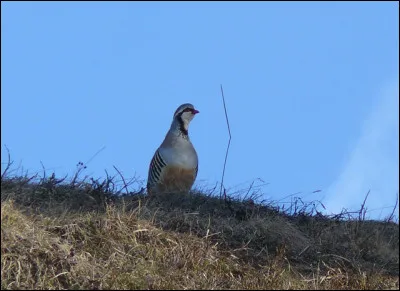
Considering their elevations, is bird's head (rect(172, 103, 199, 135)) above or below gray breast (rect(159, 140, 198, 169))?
above

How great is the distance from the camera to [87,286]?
5.30 metres

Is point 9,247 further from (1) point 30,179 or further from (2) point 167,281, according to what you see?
(1) point 30,179

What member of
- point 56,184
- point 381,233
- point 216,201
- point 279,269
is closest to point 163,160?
point 216,201

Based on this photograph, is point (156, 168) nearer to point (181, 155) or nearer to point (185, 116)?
point (181, 155)

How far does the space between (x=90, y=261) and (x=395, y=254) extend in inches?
→ 94.1

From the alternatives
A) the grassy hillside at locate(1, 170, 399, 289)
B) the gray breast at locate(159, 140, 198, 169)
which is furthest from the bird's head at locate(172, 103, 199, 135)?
the grassy hillside at locate(1, 170, 399, 289)

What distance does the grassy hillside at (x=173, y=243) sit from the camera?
17.8ft

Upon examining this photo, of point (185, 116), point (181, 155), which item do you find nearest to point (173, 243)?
point (181, 155)

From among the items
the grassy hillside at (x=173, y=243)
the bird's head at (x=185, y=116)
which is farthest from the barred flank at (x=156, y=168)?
the grassy hillside at (x=173, y=243)

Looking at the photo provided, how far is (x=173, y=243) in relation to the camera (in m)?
6.12

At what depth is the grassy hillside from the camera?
214 inches

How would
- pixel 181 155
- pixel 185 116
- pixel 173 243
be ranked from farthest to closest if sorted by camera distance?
pixel 185 116 → pixel 181 155 → pixel 173 243

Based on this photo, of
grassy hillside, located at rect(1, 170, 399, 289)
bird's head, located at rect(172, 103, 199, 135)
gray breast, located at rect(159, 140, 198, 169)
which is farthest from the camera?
bird's head, located at rect(172, 103, 199, 135)

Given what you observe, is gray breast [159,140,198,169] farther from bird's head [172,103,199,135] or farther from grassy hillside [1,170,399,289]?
grassy hillside [1,170,399,289]
